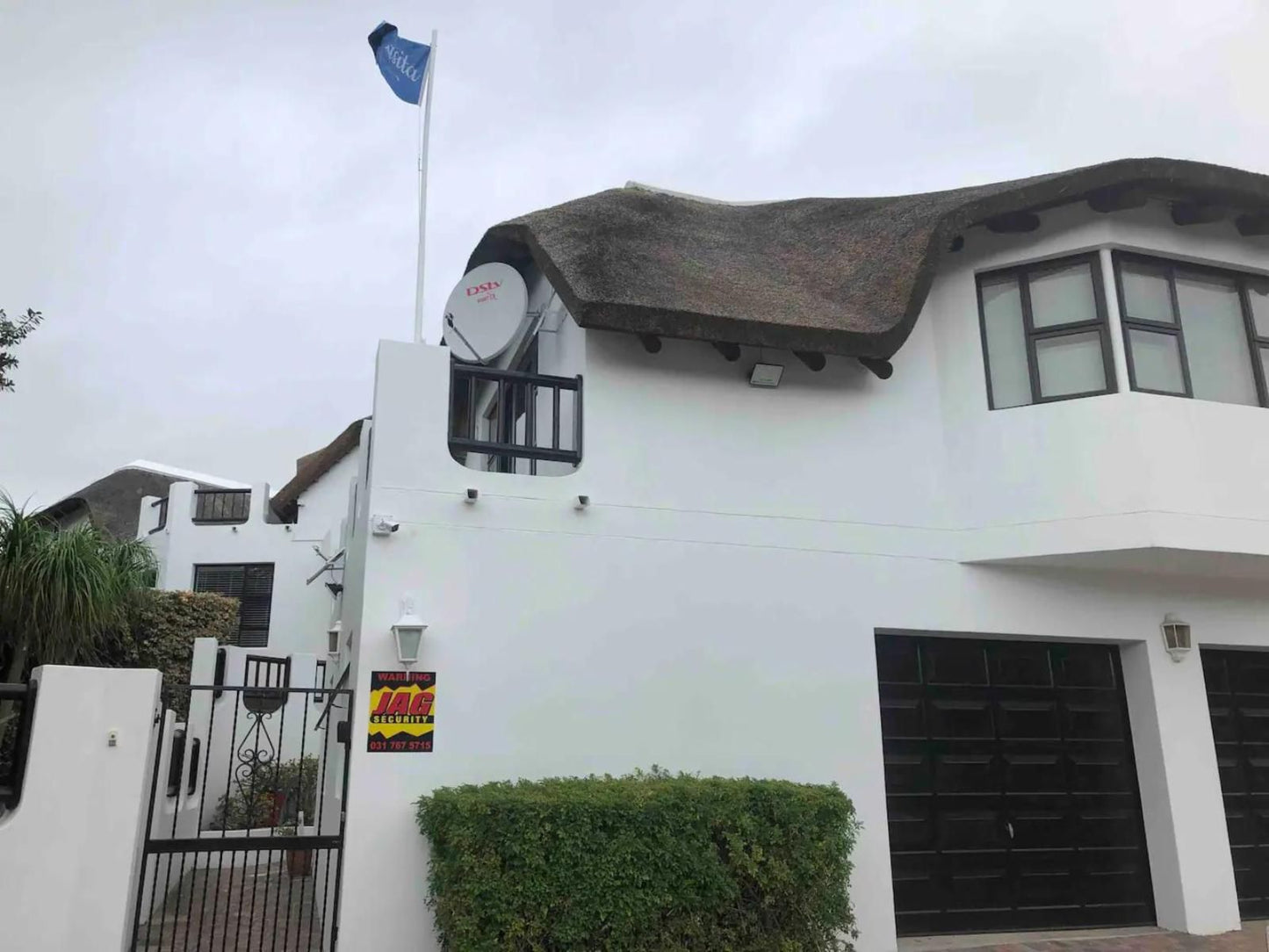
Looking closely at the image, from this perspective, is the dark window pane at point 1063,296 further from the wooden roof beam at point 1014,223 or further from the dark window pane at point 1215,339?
the dark window pane at point 1215,339

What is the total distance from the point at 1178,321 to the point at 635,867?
268 inches

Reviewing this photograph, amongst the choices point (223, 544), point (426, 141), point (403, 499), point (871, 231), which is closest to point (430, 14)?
point (426, 141)

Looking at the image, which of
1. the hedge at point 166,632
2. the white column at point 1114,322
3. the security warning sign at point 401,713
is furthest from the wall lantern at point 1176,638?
the hedge at point 166,632

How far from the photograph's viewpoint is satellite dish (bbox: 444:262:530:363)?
7.92 meters

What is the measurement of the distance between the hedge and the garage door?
11.6 m

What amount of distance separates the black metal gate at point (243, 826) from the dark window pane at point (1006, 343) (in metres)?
6.20

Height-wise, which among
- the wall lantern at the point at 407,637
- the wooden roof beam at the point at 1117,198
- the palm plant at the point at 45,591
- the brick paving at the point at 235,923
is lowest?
the brick paving at the point at 235,923

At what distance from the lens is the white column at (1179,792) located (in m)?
7.21

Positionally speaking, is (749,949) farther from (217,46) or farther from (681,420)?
(217,46)

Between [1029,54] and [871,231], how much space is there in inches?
225

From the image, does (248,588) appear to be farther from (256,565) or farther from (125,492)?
(125,492)

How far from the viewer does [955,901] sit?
7.00 m

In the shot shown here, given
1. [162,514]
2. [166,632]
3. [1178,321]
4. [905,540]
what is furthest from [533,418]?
[162,514]

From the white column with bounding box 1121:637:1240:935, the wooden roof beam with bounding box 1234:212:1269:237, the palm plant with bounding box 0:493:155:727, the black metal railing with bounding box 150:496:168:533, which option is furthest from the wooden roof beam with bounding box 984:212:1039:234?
the black metal railing with bounding box 150:496:168:533
